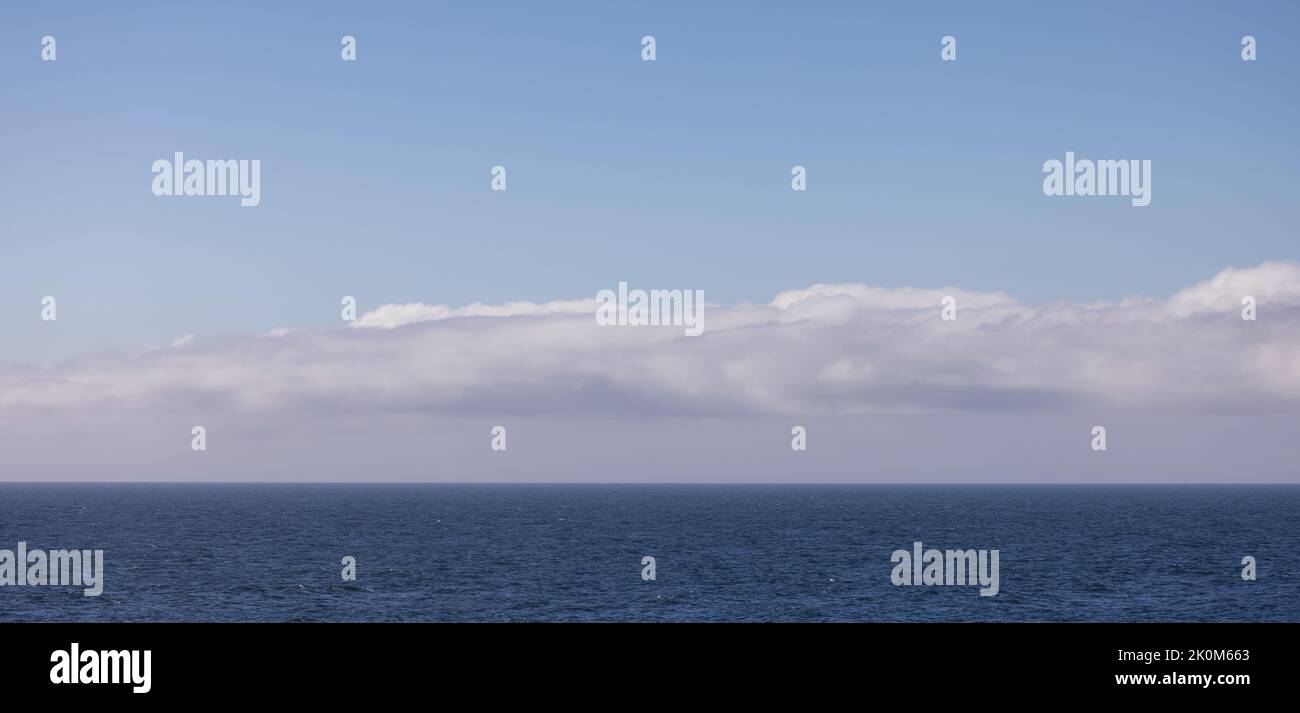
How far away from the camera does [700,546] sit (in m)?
133
